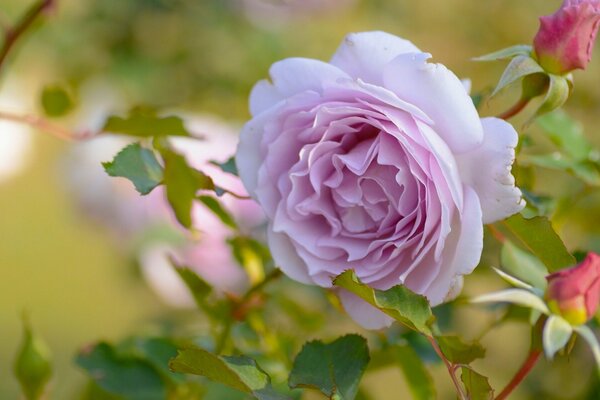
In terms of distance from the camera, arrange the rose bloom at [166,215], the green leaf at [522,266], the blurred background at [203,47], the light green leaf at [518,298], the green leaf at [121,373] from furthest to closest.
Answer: the blurred background at [203,47]
the rose bloom at [166,215]
the green leaf at [121,373]
the green leaf at [522,266]
the light green leaf at [518,298]

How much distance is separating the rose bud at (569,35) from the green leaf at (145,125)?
0.23m

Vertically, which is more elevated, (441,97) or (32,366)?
(441,97)

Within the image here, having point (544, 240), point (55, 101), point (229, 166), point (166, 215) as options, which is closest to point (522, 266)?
point (544, 240)

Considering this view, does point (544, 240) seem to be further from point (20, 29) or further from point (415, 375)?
point (20, 29)

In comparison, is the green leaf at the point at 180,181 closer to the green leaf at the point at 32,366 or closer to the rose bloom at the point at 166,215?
the green leaf at the point at 32,366

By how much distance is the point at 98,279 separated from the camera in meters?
2.60

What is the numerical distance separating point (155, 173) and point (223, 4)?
1050 mm

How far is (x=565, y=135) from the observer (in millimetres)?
582

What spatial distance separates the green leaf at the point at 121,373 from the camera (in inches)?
24.3

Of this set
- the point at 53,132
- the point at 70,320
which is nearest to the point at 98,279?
the point at 70,320

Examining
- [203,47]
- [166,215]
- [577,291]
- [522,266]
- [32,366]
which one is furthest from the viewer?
[203,47]

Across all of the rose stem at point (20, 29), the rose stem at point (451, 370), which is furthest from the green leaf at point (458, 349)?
the rose stem at point (20, 29)

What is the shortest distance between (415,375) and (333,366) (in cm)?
11

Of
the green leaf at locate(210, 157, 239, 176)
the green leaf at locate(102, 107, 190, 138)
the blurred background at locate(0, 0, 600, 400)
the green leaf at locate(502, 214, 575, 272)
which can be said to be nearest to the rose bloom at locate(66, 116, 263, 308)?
the blurred background at locate(0, 0, 600, 400)
